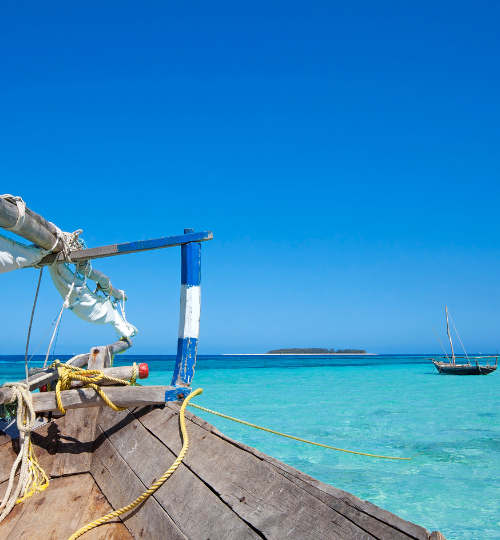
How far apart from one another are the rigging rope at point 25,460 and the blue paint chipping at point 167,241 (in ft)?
4.89

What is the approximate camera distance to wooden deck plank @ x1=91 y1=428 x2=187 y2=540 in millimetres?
2137

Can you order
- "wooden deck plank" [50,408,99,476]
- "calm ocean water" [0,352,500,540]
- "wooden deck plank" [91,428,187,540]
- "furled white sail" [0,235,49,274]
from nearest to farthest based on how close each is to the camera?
1. "wooden deck plank" [91,428,187,540]
2. "wooden deck plank" [50,408,99,476]
3. "furled white sail" [0,235,49,274]
4. "calm ocean water" [0,352,500,540]

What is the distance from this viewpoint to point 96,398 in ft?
9.77

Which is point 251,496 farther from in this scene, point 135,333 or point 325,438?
point 325,438

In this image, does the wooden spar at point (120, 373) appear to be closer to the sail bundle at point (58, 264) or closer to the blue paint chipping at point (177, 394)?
the blue paint chipping at point (177, 394)

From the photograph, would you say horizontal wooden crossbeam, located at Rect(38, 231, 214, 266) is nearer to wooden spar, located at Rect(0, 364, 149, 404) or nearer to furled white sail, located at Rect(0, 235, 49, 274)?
furled white sail, located at Rect(0, 235, 49, 274)

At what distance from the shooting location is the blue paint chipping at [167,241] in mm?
3652

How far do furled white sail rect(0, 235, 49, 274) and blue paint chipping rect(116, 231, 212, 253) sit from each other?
2.93ft

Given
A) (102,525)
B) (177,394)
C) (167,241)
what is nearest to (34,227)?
(167,241)

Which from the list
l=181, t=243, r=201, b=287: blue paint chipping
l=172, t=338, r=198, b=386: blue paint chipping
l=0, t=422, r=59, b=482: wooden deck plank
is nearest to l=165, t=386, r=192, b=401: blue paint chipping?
l=172, t=338, r=198, b=386: blue paint chipping

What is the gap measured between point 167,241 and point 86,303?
9.41 feet

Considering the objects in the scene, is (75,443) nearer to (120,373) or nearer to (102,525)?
(120,373)

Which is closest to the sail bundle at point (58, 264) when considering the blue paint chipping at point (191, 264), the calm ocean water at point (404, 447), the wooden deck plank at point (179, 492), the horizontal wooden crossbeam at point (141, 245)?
the horizontal wooden crossbeam at point (141, 245)

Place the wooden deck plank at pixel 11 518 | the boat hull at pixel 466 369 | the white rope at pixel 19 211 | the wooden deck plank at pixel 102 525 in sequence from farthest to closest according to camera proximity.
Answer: the boat hull at pixel 466 369
the white rope at pixel 19 211
the wooden deck plank at pixel 11 518
the wooden deck plank at pixel 102 525
